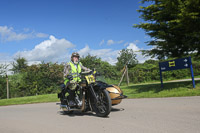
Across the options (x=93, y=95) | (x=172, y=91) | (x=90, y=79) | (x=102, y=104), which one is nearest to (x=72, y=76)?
(x=90, y=79)

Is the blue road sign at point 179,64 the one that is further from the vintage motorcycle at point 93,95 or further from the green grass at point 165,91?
the vintage motorcycle at point 93,95

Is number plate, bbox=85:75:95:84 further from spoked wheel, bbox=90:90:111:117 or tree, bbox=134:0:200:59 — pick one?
tree, bbox=134:0:200:59

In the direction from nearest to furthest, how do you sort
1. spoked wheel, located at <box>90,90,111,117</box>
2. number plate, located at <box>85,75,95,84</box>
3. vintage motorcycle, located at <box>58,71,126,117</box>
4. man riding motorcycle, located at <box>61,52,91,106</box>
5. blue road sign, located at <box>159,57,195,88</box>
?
1. spoked wheel, located at <box>90,90,111,117</box>
2. vintage motorcycle, located at <box>58,71,126,117</box>
3. number plate, located at <box>85,75,95,84</box>
4. man riding motorcycle, located at <box>61,52,91,106</box>
5. blue road sign, located at <box>159,57,195,88</box>

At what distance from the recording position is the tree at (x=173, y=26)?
1006 cm

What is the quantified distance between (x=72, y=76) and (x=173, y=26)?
7000mm

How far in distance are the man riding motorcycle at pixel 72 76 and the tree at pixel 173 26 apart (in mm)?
6124

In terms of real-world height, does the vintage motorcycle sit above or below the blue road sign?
below

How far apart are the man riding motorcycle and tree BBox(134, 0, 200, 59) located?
612 centimetres

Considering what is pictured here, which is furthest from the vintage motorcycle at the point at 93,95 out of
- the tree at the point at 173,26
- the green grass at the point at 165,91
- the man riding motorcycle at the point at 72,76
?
the tree at the point at 173,26

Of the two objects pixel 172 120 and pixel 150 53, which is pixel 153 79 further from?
pixel 172 120

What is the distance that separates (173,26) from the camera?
10758 mm

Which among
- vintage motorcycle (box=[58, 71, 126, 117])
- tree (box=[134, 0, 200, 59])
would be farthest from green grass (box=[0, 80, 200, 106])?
vintage motorcycle (box=[58, 71, 126, 117])

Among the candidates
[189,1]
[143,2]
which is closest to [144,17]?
[143,2]

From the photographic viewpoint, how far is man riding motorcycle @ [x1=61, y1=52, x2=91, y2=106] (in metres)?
6.45
